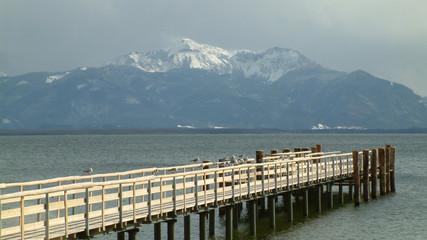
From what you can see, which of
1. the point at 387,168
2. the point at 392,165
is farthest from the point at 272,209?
the point at 392,165

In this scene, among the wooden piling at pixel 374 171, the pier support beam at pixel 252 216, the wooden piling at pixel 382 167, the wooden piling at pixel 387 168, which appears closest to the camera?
the pier support beam at pixel 252 216

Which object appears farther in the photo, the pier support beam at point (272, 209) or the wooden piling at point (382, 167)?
the wooden piling at point (382, 167)

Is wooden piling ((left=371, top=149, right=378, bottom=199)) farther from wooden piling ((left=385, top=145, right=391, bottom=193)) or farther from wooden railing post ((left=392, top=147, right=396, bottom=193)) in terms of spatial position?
wooden railing post ((left=392, top=147, right=396, bottom=193))

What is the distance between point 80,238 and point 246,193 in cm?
1218

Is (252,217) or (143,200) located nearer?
(143,200)

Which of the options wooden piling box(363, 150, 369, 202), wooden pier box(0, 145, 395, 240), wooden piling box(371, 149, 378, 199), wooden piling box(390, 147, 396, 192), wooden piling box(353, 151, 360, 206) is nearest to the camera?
wooden pier box(0, 145, 395, 240)

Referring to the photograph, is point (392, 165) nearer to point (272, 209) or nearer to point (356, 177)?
point (356, 177)

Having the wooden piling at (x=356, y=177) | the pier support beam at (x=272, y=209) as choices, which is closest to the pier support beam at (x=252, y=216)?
the pier support beam at (x=272, y=209)

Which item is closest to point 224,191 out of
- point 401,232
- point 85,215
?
point 85,215

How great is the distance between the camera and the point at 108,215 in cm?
2152

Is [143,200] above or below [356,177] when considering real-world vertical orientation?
above

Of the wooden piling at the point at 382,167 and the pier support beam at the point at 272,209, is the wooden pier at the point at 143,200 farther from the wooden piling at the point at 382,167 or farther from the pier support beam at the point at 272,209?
the wooden piling at the point at 382,167

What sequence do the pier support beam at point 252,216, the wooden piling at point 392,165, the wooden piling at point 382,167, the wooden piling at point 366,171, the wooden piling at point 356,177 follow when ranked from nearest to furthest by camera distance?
1. the pier support beam at point 252,216
2. the wooden piling at point 356,177
3. the wooden piling at point 366,171
4. the wooden piling at point 382,167
5. the wooden piling at point 392,165

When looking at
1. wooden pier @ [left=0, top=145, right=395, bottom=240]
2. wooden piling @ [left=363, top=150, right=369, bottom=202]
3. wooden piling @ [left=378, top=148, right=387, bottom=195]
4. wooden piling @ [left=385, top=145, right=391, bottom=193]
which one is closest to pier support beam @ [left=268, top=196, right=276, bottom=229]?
wooden pier @ [left=0, top=145, right=395, bottom=240]
